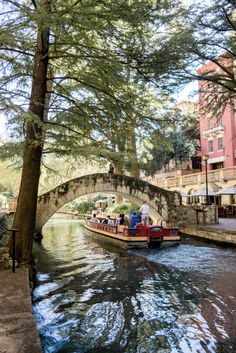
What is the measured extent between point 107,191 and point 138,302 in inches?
502

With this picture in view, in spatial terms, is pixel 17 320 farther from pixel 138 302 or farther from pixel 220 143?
pixel 220 143

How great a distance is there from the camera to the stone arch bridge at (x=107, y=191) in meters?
19.3

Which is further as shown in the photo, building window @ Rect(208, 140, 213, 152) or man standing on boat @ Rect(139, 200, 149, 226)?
building window @ Rect(208, 140, 213, 152)

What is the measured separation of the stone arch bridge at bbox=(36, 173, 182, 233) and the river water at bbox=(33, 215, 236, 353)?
16.5ft

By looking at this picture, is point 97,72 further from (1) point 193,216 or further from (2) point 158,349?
(1) point 193,216

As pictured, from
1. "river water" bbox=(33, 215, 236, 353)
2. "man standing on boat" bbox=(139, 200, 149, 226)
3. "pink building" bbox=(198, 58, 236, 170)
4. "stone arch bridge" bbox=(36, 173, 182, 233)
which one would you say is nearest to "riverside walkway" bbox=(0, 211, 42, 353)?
"river water" bbox=(33, 215, 236, 353)

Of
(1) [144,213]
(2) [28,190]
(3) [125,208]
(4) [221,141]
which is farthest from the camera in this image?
(4) [221,141]

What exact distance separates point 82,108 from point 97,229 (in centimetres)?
1289

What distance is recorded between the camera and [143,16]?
24.6ft

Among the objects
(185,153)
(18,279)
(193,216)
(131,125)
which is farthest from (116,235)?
(185,153)

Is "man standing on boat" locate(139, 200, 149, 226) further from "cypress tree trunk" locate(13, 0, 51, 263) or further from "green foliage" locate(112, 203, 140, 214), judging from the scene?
"cypress tree trunk" locate(13, 0, 51, 263)

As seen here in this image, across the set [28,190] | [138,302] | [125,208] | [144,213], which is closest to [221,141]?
[125,208]

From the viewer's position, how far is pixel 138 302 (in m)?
7.89

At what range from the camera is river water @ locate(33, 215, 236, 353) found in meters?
5.71
